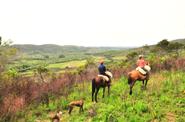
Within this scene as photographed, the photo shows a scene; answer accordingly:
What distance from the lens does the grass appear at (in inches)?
521

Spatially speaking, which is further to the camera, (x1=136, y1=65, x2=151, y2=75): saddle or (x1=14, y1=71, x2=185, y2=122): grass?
(x1=136, y1=65, x2=151, y2=75): saddle

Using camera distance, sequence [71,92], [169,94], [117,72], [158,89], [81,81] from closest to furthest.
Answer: [169,94], [158,89], [71,92], [81,81], [117,72]

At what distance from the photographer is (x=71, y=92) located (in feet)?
66.6

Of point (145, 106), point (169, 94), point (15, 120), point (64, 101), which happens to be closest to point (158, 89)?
point (169, 94)

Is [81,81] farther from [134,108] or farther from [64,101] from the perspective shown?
[134,108]

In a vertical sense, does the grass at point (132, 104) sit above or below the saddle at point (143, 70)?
below

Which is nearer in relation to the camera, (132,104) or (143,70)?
(132,104)

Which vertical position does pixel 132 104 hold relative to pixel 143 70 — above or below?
below

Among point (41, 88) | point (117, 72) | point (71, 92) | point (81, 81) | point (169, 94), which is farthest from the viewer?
point (117, 72)

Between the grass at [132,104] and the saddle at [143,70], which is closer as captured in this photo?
the grass at [132,104]

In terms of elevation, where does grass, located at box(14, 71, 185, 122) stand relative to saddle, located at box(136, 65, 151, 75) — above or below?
below

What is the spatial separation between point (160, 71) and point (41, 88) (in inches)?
337

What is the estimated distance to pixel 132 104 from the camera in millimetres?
14625

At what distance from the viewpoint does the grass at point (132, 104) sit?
13227mm
